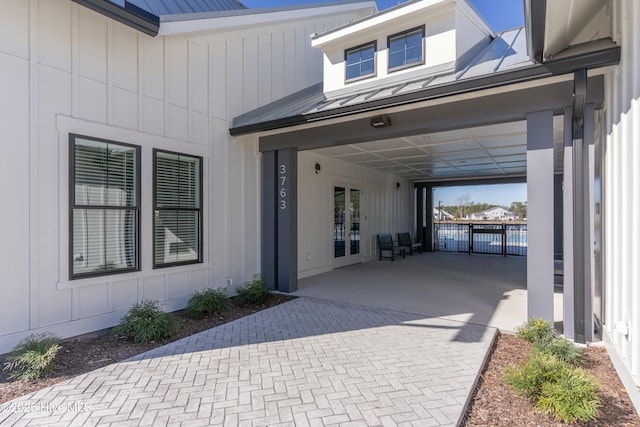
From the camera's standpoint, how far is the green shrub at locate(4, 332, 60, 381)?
9.99ft

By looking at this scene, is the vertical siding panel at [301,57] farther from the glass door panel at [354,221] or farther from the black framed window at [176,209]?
the black framed window at [176,209]

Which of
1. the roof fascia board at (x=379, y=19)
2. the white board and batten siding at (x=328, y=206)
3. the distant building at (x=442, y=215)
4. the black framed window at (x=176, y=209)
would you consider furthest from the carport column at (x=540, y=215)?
the distant building at (x=442, y=215)

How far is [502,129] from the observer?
5828mm

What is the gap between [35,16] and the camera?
3.85m

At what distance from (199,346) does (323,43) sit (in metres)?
6.49

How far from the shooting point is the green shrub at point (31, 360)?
3045mm

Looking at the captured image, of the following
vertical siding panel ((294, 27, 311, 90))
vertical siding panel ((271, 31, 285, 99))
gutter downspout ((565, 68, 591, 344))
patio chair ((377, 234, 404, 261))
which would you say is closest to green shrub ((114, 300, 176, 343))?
gutter downspout ((565, 68, 591, 344))

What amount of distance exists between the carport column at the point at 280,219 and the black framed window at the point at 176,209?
53.5 inches

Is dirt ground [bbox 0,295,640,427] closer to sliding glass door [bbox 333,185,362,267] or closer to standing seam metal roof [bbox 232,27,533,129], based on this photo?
standing seam metal roof [bbox 232,27,533,129]

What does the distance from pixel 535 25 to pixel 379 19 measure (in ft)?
14.3

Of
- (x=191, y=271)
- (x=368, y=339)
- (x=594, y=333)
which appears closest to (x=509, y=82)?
(x=594, y=333)

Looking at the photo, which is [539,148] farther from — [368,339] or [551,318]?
[368,339]

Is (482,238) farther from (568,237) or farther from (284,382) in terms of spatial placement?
(284,382)

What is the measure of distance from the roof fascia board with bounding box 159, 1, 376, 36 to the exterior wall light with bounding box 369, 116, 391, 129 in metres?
3.18
